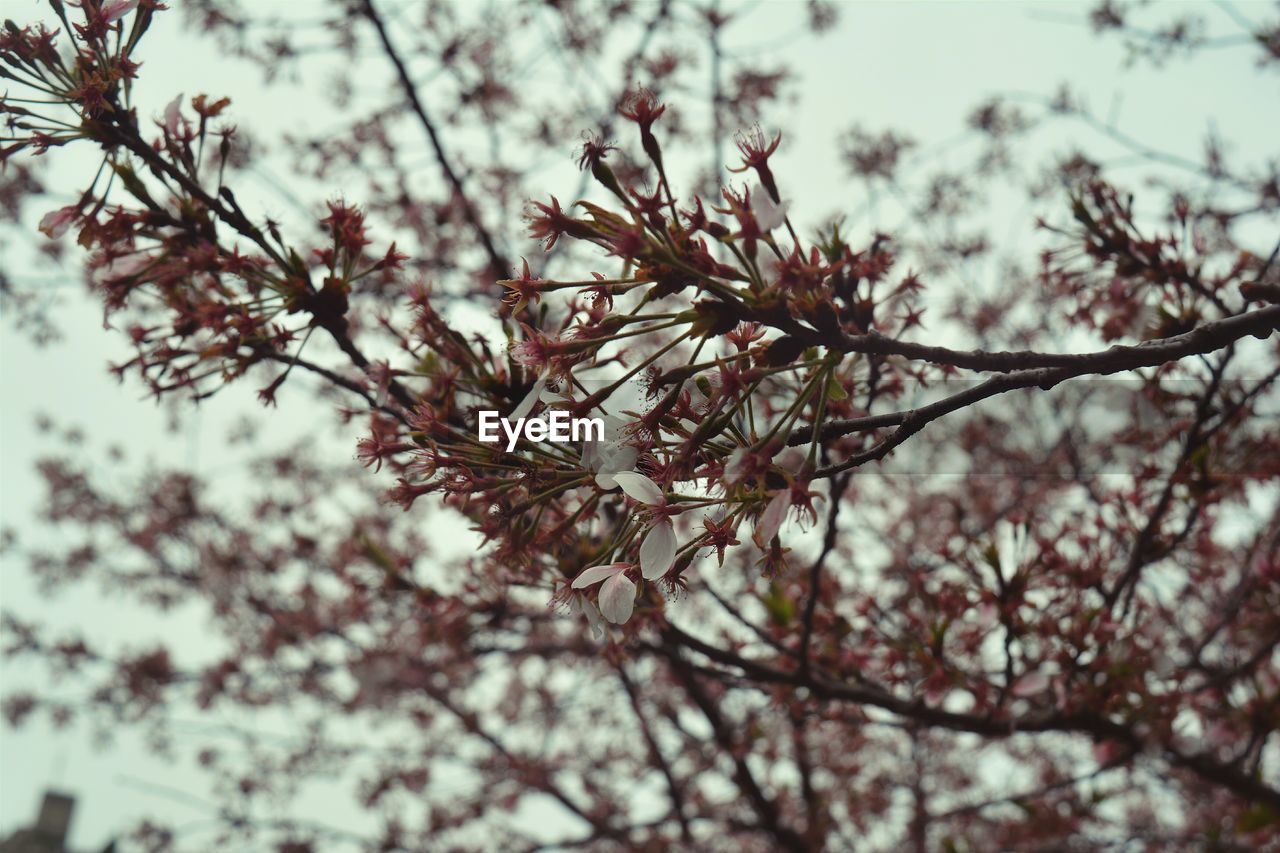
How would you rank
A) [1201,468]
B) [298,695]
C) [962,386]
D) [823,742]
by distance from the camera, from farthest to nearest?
[298,695] < [823,742] < [1201,468] < [962,386]

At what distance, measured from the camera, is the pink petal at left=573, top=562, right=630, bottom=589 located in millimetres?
1550

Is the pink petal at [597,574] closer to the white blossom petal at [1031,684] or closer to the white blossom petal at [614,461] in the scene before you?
the white blossom petal at [614,461]

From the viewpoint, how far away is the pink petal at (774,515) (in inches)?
56.2

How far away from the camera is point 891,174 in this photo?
7.22 meters

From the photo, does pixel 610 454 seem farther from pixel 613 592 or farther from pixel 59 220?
pixel 59 220

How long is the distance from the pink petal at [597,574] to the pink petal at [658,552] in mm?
67

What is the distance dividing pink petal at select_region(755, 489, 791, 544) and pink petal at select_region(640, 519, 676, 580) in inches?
5.9

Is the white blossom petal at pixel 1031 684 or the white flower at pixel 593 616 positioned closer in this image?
the white flower at pixel 593 616

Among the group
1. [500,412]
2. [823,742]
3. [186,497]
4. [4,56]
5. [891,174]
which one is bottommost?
[500,412]

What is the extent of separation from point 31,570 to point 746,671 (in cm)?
836

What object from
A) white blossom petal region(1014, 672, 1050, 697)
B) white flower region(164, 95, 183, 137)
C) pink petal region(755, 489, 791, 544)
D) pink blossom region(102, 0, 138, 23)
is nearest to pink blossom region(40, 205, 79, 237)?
white flower region(164, 95, 183, 137)

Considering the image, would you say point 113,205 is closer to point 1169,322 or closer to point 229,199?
point 229,199

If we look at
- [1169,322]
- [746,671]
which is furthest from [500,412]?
[1169,322]

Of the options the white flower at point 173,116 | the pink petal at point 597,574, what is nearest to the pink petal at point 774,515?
the pink petal at point 597,574
